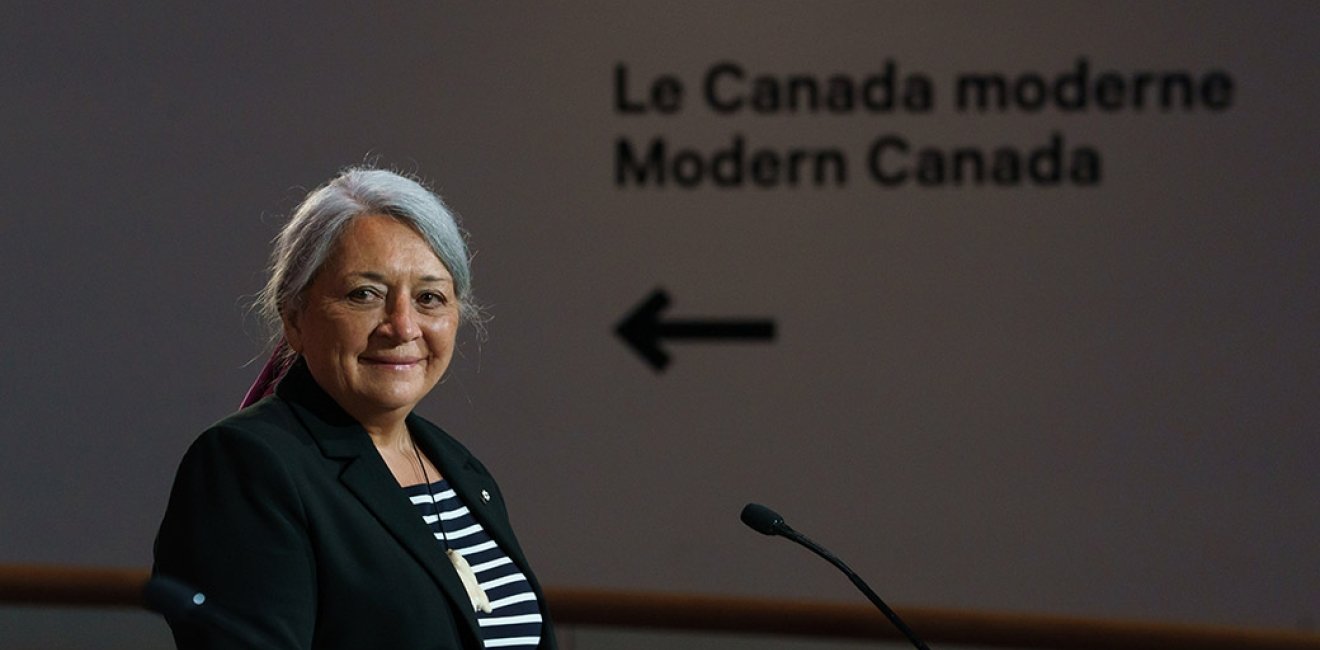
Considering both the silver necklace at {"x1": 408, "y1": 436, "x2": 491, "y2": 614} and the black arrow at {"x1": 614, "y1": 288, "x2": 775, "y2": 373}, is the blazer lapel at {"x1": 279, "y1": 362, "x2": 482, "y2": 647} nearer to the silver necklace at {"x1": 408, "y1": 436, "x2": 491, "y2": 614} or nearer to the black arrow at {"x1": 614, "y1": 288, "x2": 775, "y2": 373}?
the silver necklace at {"x1": 408, "y1": 436, "x2": 491, "y2": 614}

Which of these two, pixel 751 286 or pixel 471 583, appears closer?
pixel 471 583

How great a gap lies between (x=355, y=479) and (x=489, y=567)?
0.67ft

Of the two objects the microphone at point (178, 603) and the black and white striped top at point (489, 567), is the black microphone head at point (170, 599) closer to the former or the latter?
the microphone at point (178, 603)

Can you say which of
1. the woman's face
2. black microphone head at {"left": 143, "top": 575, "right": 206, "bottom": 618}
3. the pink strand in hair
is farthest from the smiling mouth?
black microphone head at {"left": 143, "top": 575, "right": 206, "bottom": 618}

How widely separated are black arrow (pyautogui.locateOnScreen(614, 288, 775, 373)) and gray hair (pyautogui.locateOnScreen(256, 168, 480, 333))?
8.56ft

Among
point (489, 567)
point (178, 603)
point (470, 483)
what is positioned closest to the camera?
point (178, 603)

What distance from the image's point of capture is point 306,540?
70.2 inches

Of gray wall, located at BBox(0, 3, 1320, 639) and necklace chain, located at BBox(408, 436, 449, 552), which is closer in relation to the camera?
necklace chain, located at BBox(408, 436, 449, 552)

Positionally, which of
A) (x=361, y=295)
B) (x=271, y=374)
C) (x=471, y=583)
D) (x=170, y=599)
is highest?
(x=361, y=295)

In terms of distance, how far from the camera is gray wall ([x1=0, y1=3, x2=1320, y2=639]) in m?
4.45

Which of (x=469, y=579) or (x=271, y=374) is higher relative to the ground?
(x=271, y=374)

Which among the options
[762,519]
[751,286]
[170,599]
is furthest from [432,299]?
[751,286]

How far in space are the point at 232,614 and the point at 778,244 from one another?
3.02 metres

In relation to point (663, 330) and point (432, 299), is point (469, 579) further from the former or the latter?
point (663, 330)
